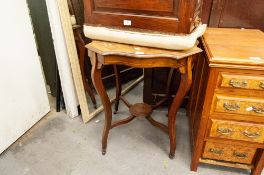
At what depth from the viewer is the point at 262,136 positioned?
124cm

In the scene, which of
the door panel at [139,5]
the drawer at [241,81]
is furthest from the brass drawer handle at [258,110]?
the door panel at [139,5]

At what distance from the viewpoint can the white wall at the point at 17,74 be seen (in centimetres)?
148

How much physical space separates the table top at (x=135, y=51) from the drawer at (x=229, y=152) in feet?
1.90

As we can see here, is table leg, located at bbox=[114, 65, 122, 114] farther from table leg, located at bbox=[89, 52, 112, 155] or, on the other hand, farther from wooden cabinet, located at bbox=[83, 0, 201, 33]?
wooden cabinet, located at bbox=[83, 0, 201, 33]

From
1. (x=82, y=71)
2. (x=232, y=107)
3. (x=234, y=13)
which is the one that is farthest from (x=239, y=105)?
(x=82, y=71)

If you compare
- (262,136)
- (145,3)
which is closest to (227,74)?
(262,136)

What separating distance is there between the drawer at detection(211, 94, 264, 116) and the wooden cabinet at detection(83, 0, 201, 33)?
401 mm

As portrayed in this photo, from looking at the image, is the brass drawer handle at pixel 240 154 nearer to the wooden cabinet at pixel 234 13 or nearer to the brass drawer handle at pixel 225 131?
the brass drawer handle at pixel 225 131

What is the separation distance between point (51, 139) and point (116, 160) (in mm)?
556

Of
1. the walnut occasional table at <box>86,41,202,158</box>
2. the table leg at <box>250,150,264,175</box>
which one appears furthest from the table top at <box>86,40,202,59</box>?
the table leg at <box>250,150,264,175</box>

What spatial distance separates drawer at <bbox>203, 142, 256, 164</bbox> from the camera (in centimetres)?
134

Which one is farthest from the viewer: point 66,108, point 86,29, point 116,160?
point 66,108

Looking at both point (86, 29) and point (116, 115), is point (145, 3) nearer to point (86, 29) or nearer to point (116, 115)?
point (86, 29)

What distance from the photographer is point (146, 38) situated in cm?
122
